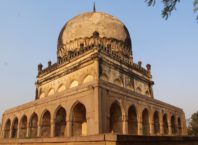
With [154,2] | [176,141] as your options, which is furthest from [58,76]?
[154,2]

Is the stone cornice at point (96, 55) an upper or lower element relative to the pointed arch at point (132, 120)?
upper

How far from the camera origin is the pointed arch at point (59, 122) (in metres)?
13.5

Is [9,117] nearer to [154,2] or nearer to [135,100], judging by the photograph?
[135,100]

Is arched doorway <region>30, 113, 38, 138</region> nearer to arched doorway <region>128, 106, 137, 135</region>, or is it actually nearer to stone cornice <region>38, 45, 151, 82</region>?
stone cornice <region>38, 45, 151, 82</region>

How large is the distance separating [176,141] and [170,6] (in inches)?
190

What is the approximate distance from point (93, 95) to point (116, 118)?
2.48m

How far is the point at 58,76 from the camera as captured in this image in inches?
709

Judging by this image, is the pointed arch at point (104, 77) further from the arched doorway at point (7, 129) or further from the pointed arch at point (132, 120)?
the arched doorway at point (7, 129)

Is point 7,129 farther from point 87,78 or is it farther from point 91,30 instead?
point 91,30

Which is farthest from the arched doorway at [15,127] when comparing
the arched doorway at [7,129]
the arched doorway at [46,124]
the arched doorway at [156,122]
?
the arched doorway at [156,122]

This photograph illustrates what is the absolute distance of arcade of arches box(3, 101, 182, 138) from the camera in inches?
499

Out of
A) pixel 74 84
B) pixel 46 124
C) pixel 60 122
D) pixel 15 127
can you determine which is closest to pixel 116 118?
pixel 60 122

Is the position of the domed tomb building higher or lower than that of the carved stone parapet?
lower

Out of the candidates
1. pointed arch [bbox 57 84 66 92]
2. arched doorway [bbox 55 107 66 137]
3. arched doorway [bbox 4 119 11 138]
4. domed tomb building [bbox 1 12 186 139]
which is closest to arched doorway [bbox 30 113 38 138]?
domed tomb building [bbox 1 12 186 139]
